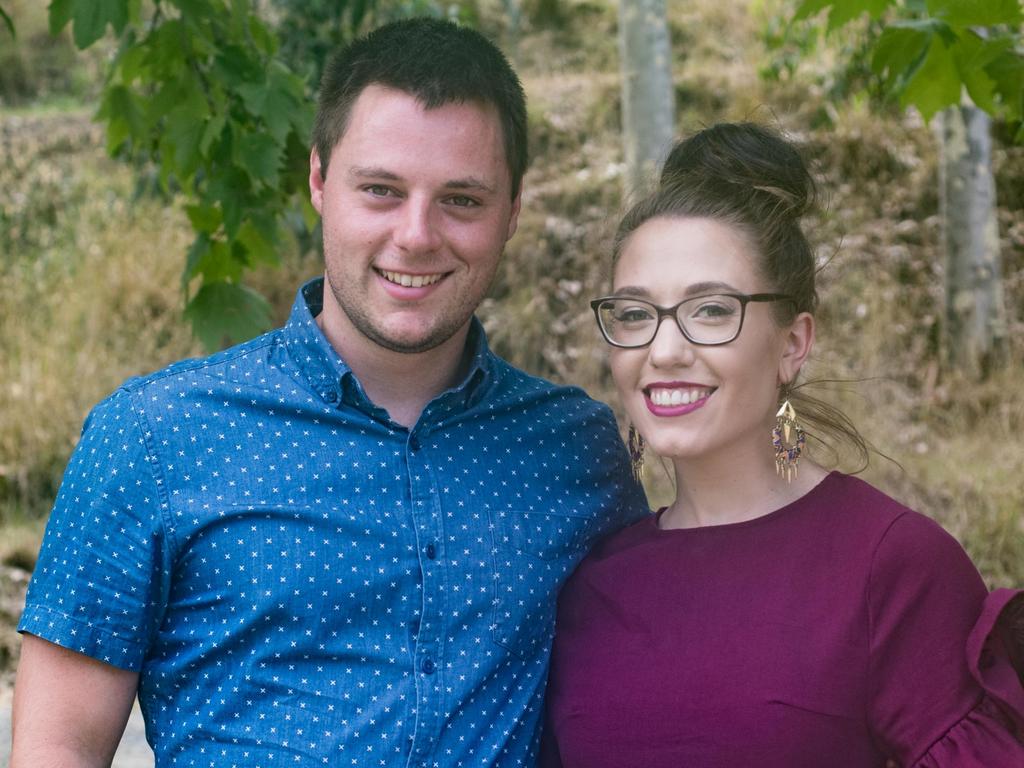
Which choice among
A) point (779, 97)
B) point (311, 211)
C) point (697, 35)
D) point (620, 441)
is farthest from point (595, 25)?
point (620, 441)

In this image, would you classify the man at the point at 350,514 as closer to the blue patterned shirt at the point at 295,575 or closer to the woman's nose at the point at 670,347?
the blue patterned shirt at the point at 295,575

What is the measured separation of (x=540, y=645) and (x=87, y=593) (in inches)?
31.7

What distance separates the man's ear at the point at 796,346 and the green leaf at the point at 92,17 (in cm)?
157

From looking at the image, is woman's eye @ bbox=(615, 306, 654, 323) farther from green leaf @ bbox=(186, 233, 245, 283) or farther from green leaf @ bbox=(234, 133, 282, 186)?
green leaf @ bbox=(186, 233, 245, 283)

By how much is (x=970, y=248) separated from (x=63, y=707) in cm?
600

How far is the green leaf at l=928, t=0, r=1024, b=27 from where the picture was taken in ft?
7.89

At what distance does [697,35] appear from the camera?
10.4 meters

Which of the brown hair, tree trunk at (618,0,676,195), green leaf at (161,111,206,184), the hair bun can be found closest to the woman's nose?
the brown hair

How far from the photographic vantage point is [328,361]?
2352mm

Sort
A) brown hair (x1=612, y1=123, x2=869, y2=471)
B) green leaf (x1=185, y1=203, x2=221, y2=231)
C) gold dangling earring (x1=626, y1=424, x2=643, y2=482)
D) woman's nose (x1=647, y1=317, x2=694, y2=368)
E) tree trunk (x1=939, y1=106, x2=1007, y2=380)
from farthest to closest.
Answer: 1. tree trunk (x1=939, y1=106, x2=1007, y2=380)
2. green leaf (x1=185, y1=203, x2=221, y2=231)
3. gold dangling earring (x1=626, y1=424, x2=643, y2=482)
4. brown hair (x1=612, y1=123, x2=869, y2=471)
5. woman's nose (x1=647, y1=317, x2=694, y2=368)

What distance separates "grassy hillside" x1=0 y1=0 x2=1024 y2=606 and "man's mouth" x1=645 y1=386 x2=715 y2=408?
3.17m

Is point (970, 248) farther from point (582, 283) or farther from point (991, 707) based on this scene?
point (991, 707)

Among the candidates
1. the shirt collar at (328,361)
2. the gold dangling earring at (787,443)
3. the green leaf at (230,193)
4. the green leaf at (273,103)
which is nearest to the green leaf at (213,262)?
the green leaf at (230,193)

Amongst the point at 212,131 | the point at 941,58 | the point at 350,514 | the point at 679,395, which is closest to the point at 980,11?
the point at 941,58
